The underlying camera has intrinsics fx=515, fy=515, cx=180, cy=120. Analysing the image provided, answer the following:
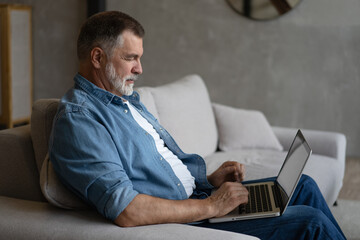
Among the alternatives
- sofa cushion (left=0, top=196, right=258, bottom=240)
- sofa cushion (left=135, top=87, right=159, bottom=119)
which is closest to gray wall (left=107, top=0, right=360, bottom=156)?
sofa cushion (left=135, top=87, right=159, bottom=119)

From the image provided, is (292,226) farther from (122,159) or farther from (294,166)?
(122,159)

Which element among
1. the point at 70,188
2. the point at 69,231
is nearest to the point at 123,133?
the point at 70,188

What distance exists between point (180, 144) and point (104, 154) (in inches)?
50.3

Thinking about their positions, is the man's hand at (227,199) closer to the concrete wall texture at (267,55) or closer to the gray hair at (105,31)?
the gray hair at (105,31)

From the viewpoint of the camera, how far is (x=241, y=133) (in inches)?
128

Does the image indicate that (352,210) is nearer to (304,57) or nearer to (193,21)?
(304,57)

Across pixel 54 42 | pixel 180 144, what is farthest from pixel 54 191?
pixel 54 42

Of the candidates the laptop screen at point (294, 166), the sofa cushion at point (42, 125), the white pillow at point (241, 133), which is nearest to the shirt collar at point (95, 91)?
the sofa cushion at point (42, 125)

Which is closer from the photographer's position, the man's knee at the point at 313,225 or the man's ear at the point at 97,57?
the man's knee at the point at 313,225

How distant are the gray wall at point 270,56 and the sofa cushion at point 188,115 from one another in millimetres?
1572

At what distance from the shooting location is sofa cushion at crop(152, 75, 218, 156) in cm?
271

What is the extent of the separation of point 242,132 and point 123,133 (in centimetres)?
173

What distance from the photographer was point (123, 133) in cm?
162

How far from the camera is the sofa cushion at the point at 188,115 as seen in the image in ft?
8.91
